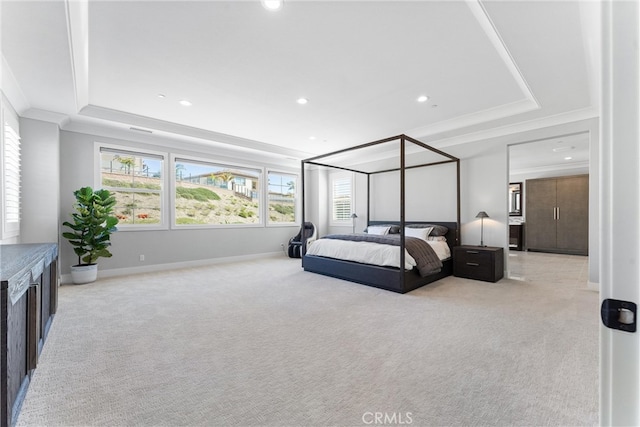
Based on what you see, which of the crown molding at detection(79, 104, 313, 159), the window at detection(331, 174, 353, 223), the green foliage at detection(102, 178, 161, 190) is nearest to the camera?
the crown molding at detection(79, 104, 313, 159)

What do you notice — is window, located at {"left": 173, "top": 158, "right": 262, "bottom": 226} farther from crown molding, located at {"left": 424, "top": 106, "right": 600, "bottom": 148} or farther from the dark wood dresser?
crown molding, located at {"left": 424, "top": 106, "right": 600, "bottom": 148}

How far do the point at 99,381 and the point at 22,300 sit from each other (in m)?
0.69

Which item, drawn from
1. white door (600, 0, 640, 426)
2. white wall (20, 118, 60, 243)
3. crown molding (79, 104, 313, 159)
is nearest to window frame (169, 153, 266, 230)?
crown molding (79, 104, 313, 159)

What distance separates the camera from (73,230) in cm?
454

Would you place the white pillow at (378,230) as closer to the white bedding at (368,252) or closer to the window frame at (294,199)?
the white bedding at (368,252)

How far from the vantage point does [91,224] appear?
4.30 m

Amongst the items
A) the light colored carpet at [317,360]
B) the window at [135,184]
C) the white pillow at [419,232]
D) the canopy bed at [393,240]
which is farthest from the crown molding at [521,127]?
the window at [135,184]

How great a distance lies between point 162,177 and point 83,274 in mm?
2042

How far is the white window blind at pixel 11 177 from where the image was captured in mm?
3225

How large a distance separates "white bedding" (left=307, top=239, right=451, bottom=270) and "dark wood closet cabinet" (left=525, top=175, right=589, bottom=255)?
4.89 metres

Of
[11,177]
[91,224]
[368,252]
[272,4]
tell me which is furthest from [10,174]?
[368,252]

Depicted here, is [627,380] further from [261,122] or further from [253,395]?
[261,122]

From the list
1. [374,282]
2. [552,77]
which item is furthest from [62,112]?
[552,77]

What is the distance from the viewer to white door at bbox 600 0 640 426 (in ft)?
1.80
